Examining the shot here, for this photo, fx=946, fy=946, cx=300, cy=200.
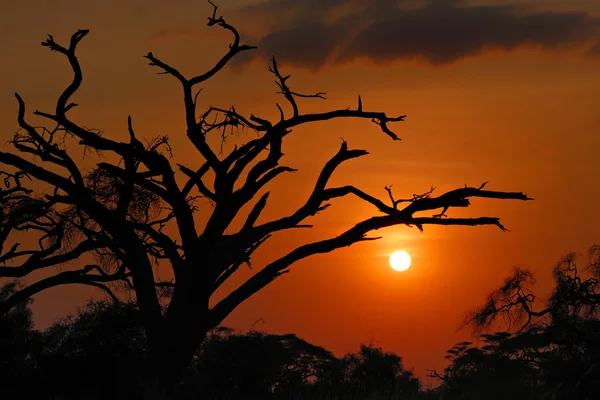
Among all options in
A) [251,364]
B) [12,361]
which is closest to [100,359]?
[12,361]

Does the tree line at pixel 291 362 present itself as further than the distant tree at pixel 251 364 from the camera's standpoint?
No

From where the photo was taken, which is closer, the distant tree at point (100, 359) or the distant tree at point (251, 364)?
the distant tree at point (100, 359)

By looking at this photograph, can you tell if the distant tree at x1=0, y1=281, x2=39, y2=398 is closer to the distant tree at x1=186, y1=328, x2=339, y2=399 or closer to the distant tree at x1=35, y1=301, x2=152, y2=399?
the distant tree at x1=35, y1=301, x2=152, y2=399

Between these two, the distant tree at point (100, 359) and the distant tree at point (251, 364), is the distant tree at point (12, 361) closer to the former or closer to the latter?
the distant tree at point (100, 359)

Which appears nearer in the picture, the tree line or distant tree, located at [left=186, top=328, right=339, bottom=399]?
the tree line

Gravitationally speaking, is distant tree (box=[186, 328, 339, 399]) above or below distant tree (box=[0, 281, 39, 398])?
above

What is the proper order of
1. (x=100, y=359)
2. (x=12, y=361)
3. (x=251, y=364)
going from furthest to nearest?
(x=251, y=364) → (x=12, y=361) → (x=100, y=359)

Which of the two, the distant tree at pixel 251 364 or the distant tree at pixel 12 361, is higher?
the distant tree at pixel 251 364

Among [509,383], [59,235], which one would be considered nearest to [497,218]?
[59,235]

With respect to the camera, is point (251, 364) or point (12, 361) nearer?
point (12, 361)

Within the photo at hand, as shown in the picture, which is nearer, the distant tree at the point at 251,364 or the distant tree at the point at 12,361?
the distant tree at the point at 12,361

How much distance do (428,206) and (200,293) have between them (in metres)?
5.90

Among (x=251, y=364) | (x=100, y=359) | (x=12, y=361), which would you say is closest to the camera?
(x=100, y=359)

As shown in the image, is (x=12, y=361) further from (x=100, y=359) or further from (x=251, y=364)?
(x=251, y=364)
